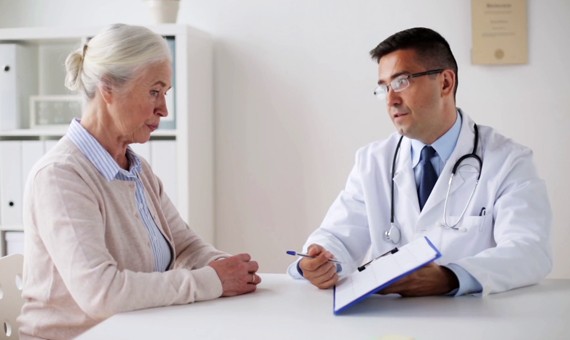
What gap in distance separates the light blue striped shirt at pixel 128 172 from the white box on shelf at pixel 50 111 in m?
1.63

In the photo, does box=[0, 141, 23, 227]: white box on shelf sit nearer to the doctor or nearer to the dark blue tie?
the doctor

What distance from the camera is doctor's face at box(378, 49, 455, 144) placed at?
218 centimetres

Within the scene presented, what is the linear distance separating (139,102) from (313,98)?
175cm

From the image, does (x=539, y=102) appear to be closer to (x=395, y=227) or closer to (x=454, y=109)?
(x=454, y=109)

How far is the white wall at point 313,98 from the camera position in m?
3.39

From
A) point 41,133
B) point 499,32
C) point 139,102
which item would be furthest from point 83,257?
point 499,32

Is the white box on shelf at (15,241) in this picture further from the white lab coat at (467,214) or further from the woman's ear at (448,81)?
the woman's ear at (448,81)

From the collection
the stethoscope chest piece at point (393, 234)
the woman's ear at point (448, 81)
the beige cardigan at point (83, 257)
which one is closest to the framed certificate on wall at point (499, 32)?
the woman's ear at point (448, 81)

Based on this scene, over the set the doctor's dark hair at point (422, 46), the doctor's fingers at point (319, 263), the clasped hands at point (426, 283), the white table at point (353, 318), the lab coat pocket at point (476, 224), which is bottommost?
the white table at point (353, 318)

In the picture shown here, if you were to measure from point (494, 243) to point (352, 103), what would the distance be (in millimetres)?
1570

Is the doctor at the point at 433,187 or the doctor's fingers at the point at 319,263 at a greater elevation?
the doctor at the point at 433,187

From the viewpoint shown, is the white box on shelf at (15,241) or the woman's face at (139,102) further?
the white box on shelf at (15,241)

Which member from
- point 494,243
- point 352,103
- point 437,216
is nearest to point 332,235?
point 437,216

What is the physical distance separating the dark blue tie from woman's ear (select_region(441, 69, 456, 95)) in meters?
0.19
